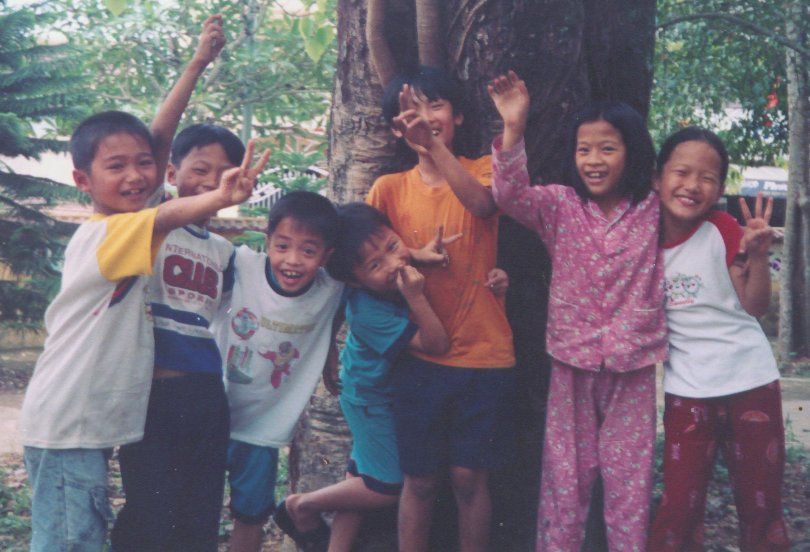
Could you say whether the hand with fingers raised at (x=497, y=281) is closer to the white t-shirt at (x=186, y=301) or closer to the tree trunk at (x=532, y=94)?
the tree trunk at (x=532, y=94)

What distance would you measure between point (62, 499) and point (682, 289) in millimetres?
2087

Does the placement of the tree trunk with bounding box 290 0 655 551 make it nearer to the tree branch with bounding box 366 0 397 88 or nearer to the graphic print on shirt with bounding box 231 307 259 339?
the tree branch with bounding box 366 0 397 88

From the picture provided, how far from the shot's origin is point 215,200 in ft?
8.40

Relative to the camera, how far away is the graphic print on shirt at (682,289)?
298cm

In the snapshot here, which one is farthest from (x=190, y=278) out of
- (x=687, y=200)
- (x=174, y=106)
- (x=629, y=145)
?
(x=687, y=200)

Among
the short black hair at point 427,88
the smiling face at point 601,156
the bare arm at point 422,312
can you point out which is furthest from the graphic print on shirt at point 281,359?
the smiling face at point 601,156

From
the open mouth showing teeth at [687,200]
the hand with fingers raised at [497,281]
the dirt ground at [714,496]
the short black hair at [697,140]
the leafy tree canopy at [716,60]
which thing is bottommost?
the dirt ground at [714,496]

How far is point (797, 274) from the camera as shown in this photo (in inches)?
439

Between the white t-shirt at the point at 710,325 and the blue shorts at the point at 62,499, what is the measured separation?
1.94 m

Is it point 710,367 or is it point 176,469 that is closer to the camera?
point 176,469

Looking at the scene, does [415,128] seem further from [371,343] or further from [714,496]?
[714,496]

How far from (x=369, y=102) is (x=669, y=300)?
140cm

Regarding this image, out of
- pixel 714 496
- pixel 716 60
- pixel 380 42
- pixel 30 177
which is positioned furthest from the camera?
pixel 30 177

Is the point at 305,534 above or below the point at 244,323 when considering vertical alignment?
below
